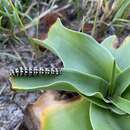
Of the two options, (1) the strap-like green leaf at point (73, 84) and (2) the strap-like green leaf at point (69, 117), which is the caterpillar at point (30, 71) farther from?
(2) the strap-like green leaf at point (69, 117)

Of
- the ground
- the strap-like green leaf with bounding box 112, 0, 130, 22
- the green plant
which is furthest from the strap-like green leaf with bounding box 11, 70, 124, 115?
the strap-like green leaf with bounding box 112, 0, 130, 22

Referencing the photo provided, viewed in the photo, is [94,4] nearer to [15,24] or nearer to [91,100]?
[15,24]

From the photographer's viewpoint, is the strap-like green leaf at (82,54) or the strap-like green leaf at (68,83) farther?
the strap-like green leaf at (82,54)

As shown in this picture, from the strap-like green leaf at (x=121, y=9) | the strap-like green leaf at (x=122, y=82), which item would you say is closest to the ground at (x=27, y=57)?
the strap-like green leaf at (x=121, y=9)

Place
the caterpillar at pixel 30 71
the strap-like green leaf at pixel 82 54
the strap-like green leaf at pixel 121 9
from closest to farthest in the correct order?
the caterpillar at pixel 30 71 → the strap-like green leaf at pixel 82 54 → the strap-like green leaf at pixel 121 9

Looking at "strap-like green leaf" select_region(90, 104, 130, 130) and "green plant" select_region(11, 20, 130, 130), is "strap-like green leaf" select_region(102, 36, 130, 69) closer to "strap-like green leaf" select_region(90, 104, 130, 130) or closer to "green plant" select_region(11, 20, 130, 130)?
"green plant" select_region(11, 20, 130, 130)

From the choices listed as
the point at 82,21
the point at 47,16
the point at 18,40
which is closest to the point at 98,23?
the point at 82,21

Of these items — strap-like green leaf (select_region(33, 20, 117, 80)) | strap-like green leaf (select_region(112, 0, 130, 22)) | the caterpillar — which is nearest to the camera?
the caterpillar

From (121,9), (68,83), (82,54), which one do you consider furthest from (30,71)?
(121,9)
